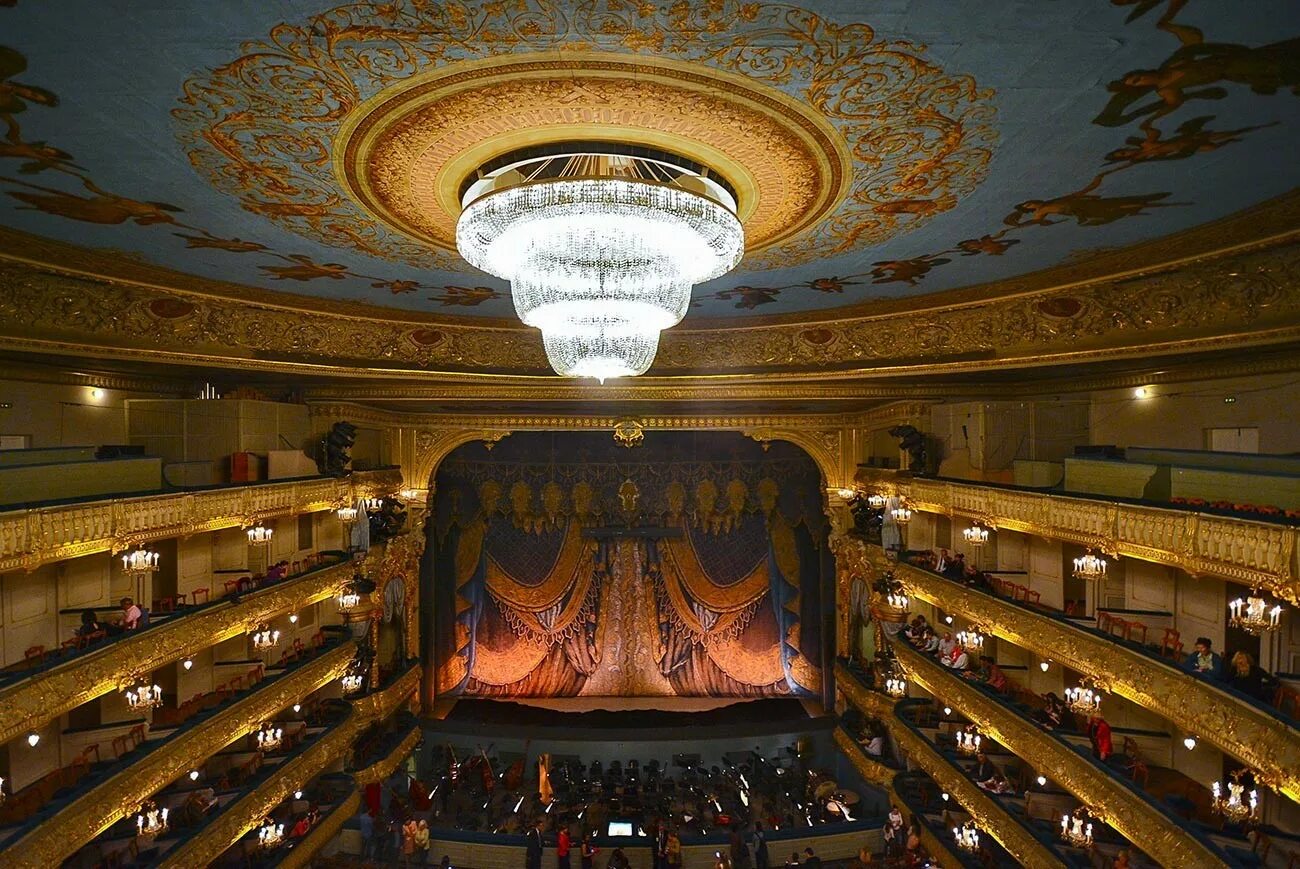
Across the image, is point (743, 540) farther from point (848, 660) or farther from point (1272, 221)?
point (1272, 221)

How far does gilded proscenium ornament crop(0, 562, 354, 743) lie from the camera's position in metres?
7.82

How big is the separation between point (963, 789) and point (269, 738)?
1215 cm

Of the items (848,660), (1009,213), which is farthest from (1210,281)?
(848,660)

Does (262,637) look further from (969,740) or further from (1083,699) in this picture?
(1083,699)

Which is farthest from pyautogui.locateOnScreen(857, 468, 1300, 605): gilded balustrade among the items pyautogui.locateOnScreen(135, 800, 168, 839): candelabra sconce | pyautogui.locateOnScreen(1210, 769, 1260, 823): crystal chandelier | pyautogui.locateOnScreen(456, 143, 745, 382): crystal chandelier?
pyautogui.locateOnScreen(135, 800, 168, 839): candelabra sconce

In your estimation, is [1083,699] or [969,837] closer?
[1083,699]

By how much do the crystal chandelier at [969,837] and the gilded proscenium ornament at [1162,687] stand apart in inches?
140

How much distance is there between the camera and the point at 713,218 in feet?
17.7

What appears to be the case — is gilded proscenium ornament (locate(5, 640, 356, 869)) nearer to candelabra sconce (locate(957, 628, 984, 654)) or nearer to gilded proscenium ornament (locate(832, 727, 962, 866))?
gilded proscenium ornament (locate(832, 727, 962, 866))

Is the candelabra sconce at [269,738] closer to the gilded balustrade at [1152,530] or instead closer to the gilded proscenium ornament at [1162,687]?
the gilded proscenium ornament at [1162,687]

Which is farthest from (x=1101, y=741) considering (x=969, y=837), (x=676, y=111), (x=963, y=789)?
(x=676, y=111)

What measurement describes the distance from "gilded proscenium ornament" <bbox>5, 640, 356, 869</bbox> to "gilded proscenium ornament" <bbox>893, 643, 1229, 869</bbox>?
39.3 ft

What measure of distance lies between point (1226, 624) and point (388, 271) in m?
11.8

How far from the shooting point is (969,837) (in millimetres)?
12094
